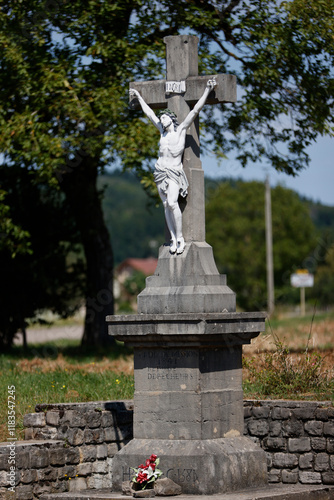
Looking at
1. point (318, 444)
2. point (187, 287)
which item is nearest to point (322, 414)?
point (318, 444)

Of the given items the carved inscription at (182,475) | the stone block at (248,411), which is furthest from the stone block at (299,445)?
the carved inscription at (182,475)

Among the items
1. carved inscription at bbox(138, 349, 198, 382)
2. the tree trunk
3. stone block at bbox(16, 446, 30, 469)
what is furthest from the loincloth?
the tree trunk

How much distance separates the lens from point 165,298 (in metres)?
9.41

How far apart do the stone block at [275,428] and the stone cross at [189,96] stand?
7.63ft

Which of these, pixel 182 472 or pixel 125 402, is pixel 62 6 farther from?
pixel 182 472

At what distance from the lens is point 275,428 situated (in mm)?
10500

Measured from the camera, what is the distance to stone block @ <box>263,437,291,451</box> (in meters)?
10.5

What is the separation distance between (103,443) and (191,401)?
2.14 metres

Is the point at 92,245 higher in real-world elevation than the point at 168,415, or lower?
higher

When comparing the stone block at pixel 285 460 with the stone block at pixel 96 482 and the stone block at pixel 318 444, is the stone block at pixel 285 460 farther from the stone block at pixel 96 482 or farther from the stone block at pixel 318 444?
the stone block at pixel 96 482

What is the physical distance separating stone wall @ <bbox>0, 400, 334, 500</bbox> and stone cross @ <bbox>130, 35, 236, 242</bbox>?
2325 millimetres

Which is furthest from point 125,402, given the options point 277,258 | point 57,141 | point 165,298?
point 277,258

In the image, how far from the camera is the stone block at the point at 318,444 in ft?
33.4

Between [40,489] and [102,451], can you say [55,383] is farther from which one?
[40,489]
